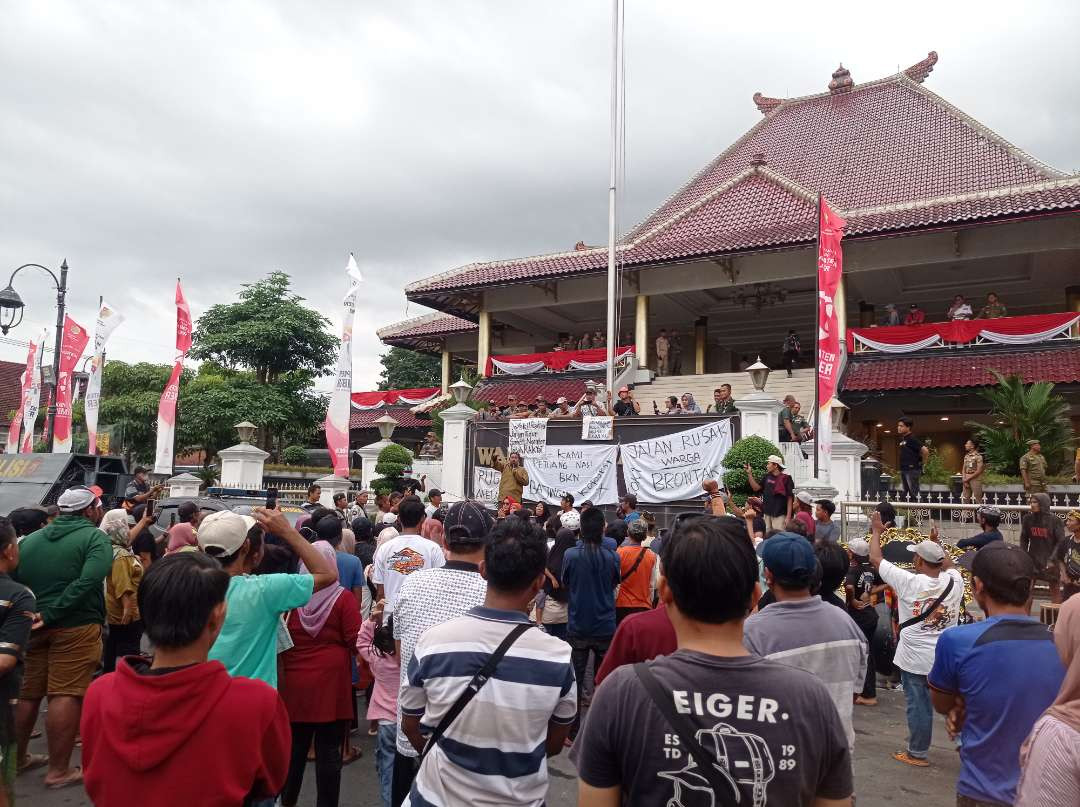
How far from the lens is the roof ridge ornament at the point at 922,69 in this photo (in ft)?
89.5

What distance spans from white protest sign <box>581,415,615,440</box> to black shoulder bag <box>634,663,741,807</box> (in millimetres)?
12411

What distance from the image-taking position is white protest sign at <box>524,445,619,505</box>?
45.8ft

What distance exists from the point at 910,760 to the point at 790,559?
11.7 feet

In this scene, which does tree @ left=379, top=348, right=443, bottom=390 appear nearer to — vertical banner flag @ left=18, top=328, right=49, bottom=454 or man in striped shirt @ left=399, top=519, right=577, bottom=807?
vertical banner flag @ left=18, top=328, right=49, bottom=454

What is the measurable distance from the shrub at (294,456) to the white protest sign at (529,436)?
1478 centimetres

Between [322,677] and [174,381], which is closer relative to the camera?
[322,677]

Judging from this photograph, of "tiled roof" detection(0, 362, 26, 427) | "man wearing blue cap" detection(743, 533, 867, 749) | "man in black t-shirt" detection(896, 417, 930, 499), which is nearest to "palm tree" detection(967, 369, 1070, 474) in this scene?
"man in black t-shirt" detection(896, 417, 930, 499)

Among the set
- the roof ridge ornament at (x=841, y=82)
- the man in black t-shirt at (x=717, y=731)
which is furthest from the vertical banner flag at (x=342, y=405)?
the roof ridge ornament at (x=841, y=82)

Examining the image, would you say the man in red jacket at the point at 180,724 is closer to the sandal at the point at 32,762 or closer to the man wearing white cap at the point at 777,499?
the sandal at the point at 32,762

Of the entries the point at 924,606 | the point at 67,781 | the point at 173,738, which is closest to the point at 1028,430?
the point at 924,606

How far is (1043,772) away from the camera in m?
2.10

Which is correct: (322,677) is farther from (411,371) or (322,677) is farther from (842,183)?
(411,371)

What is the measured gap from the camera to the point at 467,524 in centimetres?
308

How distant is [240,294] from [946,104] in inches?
1121
